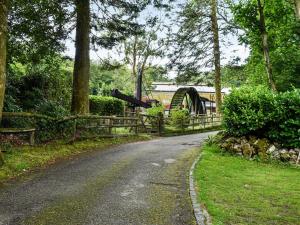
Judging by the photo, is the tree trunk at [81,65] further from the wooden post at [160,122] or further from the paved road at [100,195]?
the wooden post at [160,122]

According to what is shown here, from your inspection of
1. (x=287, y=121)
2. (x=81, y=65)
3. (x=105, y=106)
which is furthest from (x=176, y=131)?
(x=287, y=121)

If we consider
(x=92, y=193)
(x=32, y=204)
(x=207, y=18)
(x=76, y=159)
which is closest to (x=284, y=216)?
(x=92, y=193)

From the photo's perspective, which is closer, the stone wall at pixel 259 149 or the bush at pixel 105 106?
the stone wall at pixel 259 149

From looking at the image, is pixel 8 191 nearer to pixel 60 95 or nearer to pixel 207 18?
pixel 60 95

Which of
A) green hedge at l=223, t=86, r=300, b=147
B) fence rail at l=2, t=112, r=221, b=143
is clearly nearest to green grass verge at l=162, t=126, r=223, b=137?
fence rail at l=2, t=112, r=221, b=143

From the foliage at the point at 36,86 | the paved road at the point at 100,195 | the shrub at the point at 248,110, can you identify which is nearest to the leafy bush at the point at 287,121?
the shrub at the point at 248,110

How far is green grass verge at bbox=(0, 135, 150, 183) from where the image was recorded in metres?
10.2

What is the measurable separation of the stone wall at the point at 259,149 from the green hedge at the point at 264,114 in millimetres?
254

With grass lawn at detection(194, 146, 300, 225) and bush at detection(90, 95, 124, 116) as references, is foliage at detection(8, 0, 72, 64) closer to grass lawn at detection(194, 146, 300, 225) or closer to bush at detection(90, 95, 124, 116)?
grass lawn at detection(194, 146, 300, 225)

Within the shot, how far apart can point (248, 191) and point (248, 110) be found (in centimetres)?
697

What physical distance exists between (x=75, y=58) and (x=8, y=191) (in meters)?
11.8

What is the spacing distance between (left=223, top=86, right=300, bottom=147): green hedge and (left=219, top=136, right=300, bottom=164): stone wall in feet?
0.83

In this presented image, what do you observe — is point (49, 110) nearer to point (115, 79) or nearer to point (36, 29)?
point (36, 29)

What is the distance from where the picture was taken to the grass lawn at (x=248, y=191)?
696 centimetres
